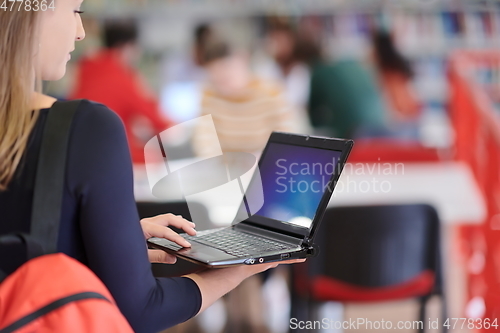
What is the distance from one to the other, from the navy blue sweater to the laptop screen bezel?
0.27 meters

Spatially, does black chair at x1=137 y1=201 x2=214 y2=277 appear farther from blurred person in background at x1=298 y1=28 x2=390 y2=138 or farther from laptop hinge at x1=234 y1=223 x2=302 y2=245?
blurred person in background at x1=298 y1=28 x2=390 y2=138

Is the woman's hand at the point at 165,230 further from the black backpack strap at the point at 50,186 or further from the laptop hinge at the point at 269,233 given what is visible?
the black backpack strap at the point at 50,186

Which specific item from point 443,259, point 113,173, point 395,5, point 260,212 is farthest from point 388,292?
point 395,5

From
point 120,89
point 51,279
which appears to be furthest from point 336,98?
point 51,279

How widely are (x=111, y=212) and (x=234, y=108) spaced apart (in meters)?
1.39

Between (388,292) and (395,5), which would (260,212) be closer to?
(388,292)

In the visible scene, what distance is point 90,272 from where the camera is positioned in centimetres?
82

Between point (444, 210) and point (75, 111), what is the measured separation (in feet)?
5.71

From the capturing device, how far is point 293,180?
1112 mm

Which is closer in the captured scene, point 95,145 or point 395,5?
point 95,145

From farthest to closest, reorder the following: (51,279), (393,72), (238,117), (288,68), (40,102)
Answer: (288,68)
(393,72)
(238,117)
(40,102)
(51,279)

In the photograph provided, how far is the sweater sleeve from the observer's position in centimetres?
83

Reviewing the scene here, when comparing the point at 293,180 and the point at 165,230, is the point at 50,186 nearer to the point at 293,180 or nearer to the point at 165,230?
the point at 165,230

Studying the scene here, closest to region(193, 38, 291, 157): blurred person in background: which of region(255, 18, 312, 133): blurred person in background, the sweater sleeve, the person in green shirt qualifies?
the sweater sleeve
